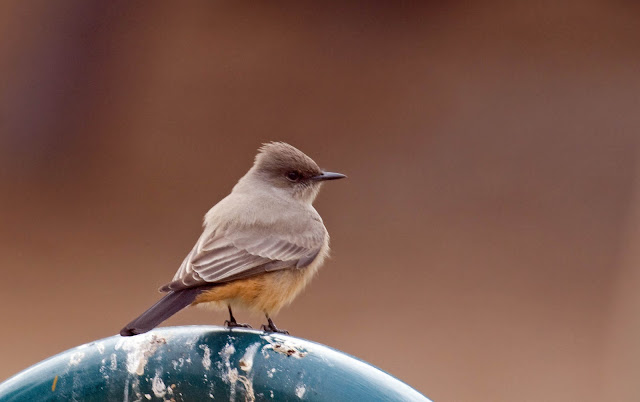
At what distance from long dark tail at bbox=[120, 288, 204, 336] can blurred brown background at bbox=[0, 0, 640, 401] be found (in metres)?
3.75

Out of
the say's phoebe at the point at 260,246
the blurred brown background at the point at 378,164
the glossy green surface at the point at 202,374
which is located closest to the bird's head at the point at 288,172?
the say's phoebe at the point at 260,246

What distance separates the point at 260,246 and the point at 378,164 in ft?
13.2

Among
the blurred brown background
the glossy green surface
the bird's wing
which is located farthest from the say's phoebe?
the blurred brown background

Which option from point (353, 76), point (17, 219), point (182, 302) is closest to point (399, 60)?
point (353, 76)

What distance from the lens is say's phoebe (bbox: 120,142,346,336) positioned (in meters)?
2.93

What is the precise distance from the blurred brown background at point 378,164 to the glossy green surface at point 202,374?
425cm

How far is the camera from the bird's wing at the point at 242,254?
293 centimetres

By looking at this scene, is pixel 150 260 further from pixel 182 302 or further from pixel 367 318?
pixel 182 302

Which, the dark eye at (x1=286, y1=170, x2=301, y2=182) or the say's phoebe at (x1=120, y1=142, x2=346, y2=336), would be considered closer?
the say's phoebe at (x1=120, y1=142, x2=346, y2=336)

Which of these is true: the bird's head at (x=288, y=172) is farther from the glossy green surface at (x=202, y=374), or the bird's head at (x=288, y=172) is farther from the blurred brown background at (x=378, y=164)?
the blurred brown background at (x=378, y=164)

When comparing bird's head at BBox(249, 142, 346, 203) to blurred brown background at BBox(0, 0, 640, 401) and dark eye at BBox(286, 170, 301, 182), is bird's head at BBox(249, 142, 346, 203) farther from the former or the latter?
blurred brown background at BBox(0, 0, 640, 401)

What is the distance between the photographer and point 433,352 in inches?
262

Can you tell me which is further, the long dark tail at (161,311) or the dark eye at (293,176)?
the dark eye at (293,176)

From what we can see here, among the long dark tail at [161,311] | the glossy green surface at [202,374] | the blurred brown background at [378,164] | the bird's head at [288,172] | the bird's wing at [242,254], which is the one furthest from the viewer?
the blurred brown background at [378,164]
